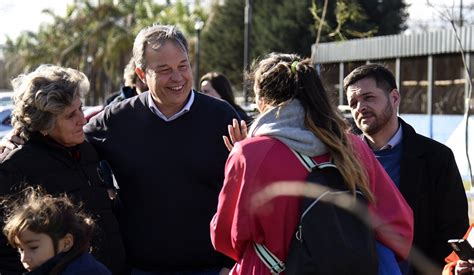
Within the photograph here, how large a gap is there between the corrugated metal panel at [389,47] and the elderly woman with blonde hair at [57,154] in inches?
873

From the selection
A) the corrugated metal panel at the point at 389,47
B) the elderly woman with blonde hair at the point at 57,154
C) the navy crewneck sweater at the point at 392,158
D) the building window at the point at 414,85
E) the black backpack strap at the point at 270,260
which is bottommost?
the building window at the point at 414,85

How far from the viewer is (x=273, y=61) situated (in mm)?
3691

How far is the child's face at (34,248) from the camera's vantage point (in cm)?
367

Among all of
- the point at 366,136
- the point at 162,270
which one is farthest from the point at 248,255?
the point at 366,136

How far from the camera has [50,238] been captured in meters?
3.71

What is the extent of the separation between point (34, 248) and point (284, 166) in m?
1.11

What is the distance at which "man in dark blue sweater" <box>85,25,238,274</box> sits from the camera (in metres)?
4.57

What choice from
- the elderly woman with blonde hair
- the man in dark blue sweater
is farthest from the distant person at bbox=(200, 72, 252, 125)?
the elderly woman with blonde hair

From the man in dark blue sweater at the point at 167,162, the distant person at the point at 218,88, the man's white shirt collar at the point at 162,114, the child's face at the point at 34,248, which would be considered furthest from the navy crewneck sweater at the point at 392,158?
the distant person at the point at 218,88

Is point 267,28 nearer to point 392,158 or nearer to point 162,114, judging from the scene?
point 392,158

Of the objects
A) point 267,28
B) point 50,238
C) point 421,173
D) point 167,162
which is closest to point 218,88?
point 421,173

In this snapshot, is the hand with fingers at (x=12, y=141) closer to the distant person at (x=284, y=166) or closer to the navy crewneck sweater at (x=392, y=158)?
the distant person at (x=284, y=166)

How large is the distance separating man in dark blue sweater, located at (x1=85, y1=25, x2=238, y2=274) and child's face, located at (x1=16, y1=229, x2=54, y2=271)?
95 centimetres

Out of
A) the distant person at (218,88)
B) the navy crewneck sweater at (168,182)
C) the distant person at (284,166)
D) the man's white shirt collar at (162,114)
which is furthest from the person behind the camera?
the distant person at (218,88)
